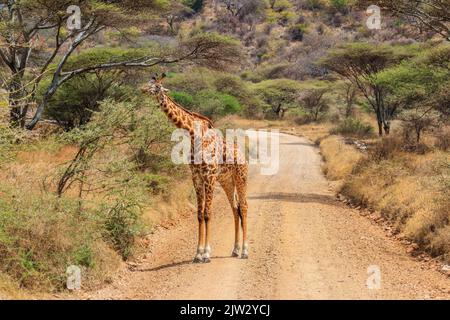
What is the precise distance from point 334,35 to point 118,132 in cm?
6849

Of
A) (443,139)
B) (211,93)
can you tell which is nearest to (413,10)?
(443,139)

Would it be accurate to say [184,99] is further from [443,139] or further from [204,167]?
[204,167]

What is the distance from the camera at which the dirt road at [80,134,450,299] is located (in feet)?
24.8

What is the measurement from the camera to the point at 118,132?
34.8ft

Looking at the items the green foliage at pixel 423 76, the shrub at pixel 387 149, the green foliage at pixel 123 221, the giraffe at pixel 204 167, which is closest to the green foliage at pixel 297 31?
the green foliage at pixel 423 76

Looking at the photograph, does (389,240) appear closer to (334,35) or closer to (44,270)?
(44,270)

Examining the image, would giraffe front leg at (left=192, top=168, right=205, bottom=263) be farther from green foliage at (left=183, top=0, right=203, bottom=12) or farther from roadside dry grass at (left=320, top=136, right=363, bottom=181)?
green foliage at (left=183, top=0, right=203, bottom=12)

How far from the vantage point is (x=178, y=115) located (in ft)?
30.7

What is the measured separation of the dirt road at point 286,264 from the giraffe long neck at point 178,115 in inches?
86.6

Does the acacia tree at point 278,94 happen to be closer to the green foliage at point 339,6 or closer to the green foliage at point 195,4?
the green foliage at point 339,6

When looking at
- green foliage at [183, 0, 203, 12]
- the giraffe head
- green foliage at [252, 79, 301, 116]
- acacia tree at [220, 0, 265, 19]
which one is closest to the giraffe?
the giraffe head

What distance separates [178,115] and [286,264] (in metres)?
2.91

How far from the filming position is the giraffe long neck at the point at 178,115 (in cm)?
922

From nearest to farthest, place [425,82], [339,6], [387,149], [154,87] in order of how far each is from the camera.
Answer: [154,87] < [387,149] < [425,82] < [339,6]
